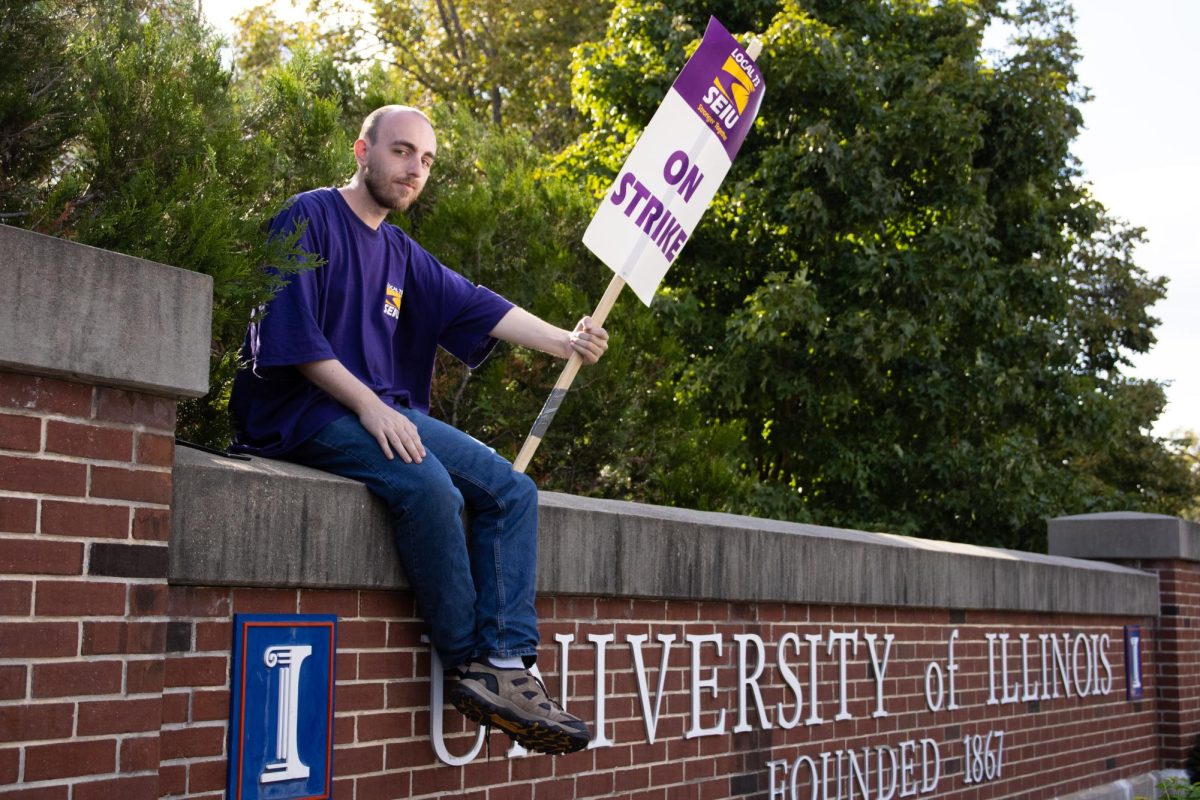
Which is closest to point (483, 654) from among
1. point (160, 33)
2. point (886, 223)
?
point (160, 33)

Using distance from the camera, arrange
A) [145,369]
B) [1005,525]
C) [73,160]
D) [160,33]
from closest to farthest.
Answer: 1. [145,369]
2. [73,160]
3. [160,33]
4. [1005,525]

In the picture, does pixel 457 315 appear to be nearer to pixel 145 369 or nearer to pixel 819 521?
pixel 145 369

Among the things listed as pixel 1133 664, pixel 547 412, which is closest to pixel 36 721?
pixel 547 412

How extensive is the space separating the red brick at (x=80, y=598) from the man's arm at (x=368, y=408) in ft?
3.12

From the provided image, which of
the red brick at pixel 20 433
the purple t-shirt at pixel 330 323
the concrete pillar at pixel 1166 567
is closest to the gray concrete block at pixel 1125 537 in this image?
the concrete pillar at pixel 1166 567

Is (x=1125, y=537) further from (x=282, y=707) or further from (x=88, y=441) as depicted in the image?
(x=88, y=441)

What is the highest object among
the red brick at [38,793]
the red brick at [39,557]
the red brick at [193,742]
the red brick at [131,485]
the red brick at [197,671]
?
the red brick at [131,485]

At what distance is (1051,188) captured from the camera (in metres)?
18.2

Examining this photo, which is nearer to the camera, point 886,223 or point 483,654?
point 483,654

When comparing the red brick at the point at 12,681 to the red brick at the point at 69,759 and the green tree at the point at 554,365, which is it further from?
the green tree at the point at 554,365

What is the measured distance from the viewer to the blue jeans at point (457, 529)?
12.8 feet

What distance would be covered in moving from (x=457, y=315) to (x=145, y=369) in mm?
1528

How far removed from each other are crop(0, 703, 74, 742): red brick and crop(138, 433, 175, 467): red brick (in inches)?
22.6

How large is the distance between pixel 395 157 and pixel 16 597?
1.79 m
